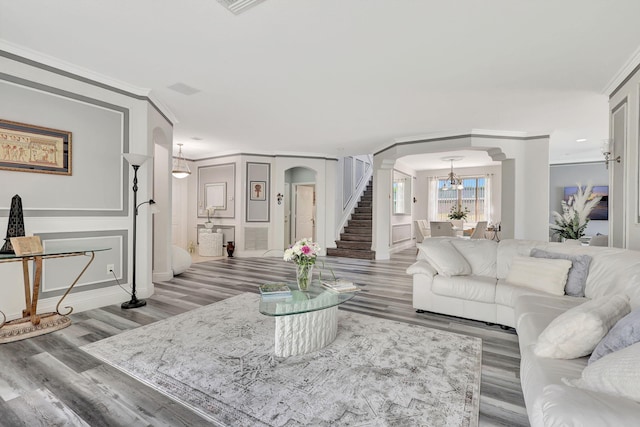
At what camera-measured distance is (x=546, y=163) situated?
18.1ft

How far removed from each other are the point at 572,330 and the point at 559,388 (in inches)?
17.4

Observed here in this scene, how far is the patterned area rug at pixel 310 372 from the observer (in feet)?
5.55

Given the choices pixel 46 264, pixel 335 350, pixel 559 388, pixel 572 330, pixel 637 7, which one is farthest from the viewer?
pixel 46 264

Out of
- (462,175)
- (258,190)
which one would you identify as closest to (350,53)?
(258,190)

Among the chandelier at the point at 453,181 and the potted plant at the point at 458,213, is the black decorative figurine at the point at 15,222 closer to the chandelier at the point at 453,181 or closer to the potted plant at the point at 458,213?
the chandelier at the point at 453,181

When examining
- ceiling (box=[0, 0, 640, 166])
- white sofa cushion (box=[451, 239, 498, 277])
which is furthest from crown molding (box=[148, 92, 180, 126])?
white sofa cushion (box=[451, 239, 498, 277])

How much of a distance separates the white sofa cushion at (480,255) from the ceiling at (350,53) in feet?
6.10

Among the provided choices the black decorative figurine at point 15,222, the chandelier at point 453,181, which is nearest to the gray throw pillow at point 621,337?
the black decorative figurine at point 15,222

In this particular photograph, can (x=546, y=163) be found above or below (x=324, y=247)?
above

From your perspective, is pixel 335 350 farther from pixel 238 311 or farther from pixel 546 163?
pixel 546 163

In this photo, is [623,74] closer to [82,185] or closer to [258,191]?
[82,185]

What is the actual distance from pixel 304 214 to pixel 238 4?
6.93 metres

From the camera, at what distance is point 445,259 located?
337 centimetres

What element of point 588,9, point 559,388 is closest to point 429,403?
point 559,388
